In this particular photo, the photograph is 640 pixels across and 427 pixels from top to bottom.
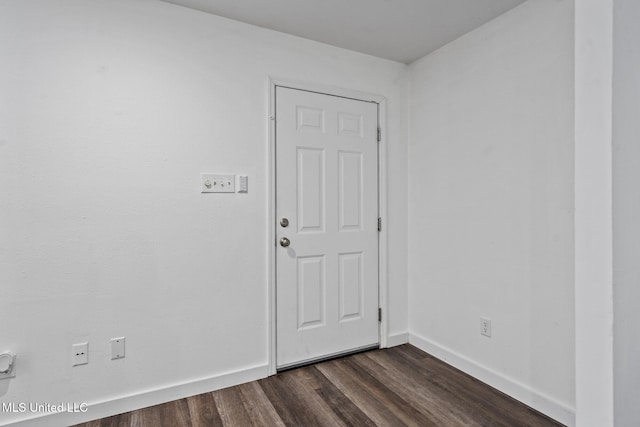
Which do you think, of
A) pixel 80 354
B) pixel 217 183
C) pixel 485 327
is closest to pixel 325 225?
pixel 217 183

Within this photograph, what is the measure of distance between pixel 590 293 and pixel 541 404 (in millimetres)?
1506

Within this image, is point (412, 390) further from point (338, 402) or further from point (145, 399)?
point (145, 399)

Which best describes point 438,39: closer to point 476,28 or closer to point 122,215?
point 476,28

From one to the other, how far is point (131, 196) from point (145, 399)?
117 centimetres

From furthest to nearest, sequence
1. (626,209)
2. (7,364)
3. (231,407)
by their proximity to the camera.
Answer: (231,407) → (7,364) → (626,209)

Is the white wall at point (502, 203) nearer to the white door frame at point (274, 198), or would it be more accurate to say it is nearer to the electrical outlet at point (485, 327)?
the electrical outlet at point (485, 327)

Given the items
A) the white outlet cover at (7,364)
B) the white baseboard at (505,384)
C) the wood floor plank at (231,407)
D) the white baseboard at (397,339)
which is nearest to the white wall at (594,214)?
the white baseboard at (505,384)

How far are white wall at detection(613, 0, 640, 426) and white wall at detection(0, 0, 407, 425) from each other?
1857 millimetres

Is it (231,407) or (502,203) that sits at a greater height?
(502,203)

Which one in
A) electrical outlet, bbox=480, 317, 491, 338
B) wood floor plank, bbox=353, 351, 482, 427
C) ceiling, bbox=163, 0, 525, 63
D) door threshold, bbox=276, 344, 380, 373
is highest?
ceiling, bbox=163, 0, 525, 63

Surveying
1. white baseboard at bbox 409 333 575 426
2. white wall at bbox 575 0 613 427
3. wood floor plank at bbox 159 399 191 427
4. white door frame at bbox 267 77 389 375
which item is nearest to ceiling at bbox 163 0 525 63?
white door frame at bbox 267 77 389 375

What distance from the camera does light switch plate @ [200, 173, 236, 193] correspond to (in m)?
2.11

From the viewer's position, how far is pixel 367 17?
7.00 feet

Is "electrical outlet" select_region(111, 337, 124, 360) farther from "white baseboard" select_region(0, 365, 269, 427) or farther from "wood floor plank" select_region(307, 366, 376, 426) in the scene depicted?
"wood floor plank" select_region(307, 366, 376, 426)
